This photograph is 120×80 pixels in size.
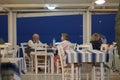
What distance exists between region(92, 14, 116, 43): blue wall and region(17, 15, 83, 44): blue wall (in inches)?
24.4

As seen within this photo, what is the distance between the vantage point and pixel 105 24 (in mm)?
13727

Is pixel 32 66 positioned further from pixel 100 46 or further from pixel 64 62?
pixel 64 62

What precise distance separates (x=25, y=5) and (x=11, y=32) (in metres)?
1.91

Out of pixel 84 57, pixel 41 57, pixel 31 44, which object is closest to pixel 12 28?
pixel 31 44

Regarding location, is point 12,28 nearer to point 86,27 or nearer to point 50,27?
point 50,27

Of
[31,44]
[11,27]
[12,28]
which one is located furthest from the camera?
[12,28]

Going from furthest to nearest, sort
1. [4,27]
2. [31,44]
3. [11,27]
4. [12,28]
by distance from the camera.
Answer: [4,27], [12,28], [11,27], [31,44]

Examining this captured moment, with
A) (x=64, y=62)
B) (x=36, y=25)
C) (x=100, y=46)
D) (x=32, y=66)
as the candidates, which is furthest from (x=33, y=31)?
(x=64, y=62)

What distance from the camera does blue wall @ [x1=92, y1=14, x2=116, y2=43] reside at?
13.7 meters

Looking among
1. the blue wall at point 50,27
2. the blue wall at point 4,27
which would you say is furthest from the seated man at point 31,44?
the blue wall at point 4,27

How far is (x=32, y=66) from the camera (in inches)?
391

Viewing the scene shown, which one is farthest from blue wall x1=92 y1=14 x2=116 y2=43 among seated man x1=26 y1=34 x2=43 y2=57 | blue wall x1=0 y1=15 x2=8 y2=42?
seated man x1=26 y1=34 x2=43 y2=57

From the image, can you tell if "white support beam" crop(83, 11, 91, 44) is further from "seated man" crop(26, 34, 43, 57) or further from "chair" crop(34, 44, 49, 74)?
"chair" crop(34, 44, 49, 74)

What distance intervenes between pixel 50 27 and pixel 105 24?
2.44m
